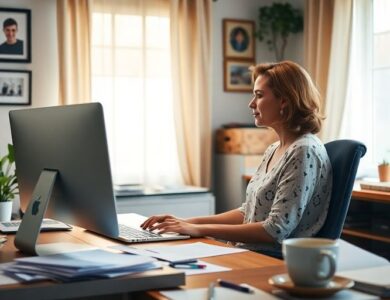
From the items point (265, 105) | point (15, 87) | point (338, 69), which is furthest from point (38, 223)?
point (338, 69)

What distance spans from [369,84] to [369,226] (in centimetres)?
106

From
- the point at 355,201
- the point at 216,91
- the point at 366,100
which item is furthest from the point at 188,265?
the point at 216,91

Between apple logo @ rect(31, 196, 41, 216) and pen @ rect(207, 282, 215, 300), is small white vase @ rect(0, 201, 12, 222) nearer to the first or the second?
apple logo @ rect(31, 196, 41, 216)

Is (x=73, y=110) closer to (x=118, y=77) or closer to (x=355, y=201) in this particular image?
(x=355, y=201)

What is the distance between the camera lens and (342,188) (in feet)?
6.25

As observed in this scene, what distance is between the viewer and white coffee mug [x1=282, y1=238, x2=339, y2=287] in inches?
45.2

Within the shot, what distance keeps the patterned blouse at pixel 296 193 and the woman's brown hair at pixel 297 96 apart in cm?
6

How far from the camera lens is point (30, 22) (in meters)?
4.27

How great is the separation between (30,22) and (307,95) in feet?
9.08

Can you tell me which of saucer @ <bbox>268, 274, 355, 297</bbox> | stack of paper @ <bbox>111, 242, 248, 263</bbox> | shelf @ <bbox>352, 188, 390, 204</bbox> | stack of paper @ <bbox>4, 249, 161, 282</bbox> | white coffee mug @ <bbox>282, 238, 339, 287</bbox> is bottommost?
shelf @ <bbox>352, 188, 390, 204</bbox>

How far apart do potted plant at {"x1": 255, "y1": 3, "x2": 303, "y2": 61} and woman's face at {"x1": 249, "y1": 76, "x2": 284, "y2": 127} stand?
2747mm

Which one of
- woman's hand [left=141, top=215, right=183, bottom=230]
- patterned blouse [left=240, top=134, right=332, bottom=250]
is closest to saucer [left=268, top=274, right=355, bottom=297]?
patterned blouse [left=240, top=134, right=332, bottom=250]

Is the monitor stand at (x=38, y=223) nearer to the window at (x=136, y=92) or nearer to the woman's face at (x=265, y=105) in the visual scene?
the woman's face at (x=265, y=105)

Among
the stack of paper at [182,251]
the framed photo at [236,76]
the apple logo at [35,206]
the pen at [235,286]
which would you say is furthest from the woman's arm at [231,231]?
the framed photo at [236,76]
